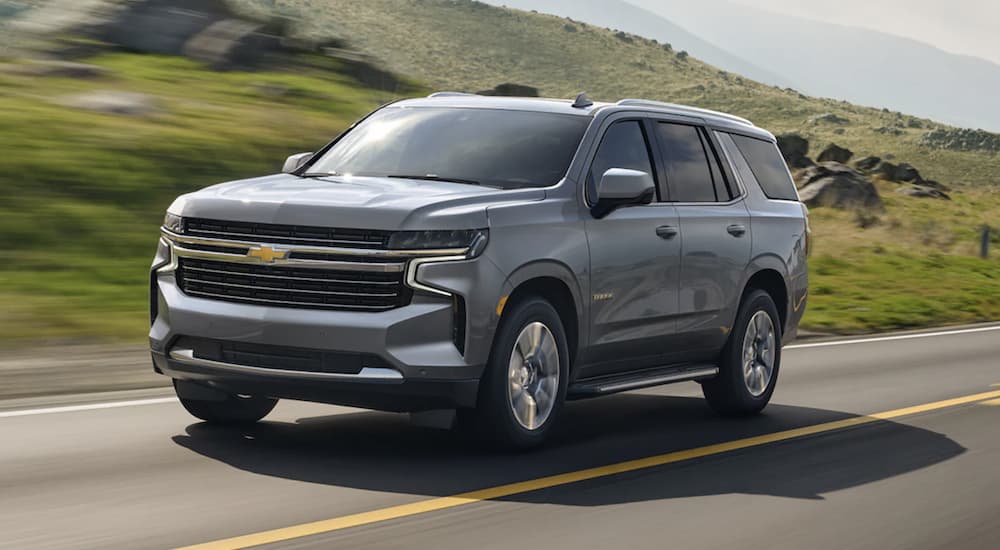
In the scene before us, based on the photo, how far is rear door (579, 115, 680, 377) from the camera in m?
8.76

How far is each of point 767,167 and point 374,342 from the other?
4733mm

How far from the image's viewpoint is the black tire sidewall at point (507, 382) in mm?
7879

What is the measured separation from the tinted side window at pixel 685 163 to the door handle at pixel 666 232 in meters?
0.30

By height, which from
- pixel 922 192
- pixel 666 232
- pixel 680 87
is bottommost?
pixel 680 87

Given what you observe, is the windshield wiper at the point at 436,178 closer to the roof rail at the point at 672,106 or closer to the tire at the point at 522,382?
the tire at the point at 522,382

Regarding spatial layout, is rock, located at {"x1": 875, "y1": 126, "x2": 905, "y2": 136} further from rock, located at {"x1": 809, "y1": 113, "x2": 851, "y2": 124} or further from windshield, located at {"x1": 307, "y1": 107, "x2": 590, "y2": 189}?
windshield, located at {"x1": 307, "y1": 107, "x2": 590, "y2": 189}

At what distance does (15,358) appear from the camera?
11.4 metres

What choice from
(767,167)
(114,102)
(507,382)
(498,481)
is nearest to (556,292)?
(507,382)

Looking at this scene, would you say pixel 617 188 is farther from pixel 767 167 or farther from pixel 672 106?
pixel 767 167

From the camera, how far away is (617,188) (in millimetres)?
8547

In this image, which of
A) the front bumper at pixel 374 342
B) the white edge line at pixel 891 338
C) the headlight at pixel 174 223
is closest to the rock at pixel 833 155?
the white edge line at pixel 891 338

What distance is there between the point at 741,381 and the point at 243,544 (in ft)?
17.1

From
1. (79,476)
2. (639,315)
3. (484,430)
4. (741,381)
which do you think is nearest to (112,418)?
(79,476)

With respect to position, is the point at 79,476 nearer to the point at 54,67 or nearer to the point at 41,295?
the point at 41,295
